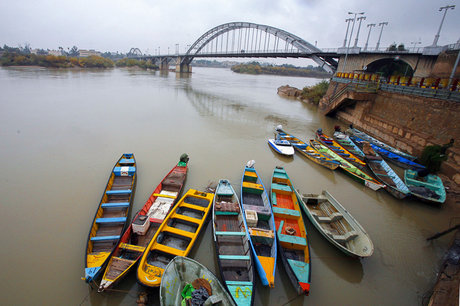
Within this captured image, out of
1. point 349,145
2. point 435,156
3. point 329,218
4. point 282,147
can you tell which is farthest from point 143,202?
point 435,156

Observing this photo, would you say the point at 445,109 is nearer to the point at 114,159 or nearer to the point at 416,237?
the point at 416,237

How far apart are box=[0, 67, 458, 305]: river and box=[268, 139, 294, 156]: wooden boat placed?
68cm

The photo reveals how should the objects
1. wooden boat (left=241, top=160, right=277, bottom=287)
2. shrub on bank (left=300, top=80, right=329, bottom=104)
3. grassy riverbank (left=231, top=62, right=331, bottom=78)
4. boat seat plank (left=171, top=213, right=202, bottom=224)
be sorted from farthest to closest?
grassy riverbank (left=231, top=62, right=331, bottom=78), shrub on bank (left=300, top=80, right=329, bottom=104), boat seat plank (left=171, top=213, right=202, bottom=224), wooden boat (left=241, top=160, right=277, bottom=287)

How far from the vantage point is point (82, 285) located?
20.5 feet

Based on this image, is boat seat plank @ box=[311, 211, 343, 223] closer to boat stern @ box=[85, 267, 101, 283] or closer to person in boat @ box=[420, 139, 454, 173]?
boat stern @ box=[85, 267, 101, 283]

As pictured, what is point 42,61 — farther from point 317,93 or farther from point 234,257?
point 234,257

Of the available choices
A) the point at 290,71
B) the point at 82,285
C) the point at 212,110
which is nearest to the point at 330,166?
the point at 82,285

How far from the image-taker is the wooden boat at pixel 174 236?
5.91m

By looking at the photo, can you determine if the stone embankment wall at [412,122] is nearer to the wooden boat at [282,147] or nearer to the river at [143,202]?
the river at [143,202]

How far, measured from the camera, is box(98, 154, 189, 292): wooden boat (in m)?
5.91

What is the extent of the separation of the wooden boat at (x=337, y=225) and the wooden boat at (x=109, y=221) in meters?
7.28

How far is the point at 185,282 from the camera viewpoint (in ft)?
19.0

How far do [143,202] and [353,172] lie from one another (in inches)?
481

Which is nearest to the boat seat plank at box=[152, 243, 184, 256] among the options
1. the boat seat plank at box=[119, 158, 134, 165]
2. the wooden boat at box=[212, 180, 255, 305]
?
the wooden boat at box=[212, 180, 255, 305]
